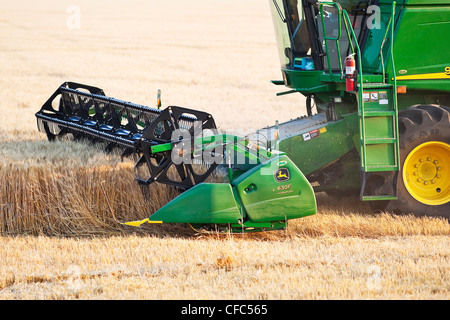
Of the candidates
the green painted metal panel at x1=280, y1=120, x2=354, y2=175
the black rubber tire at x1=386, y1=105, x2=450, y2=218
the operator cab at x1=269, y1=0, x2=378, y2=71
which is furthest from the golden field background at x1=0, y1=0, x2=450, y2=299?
the operator cab at x1=269, y1=0, x2=378, y2=71

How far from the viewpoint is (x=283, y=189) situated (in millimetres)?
5590

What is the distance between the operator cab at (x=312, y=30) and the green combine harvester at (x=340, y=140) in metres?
0.01

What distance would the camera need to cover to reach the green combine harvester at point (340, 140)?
5598mm

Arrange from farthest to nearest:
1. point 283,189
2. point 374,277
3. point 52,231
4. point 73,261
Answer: point 52,231
point 283,189
point 73,261
point 374,277

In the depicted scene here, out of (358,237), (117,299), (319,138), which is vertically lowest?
(358,237)

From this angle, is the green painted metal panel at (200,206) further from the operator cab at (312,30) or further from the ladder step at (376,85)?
the operator cab at (312,30)

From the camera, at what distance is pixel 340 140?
20.6 feet

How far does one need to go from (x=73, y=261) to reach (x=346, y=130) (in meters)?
2.77

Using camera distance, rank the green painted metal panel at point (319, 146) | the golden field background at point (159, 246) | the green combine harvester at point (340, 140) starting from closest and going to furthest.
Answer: the golden field background at point (159, 246) < the green combine harvester at point (340, 140) < the green painted metal panel at point (319, 146)

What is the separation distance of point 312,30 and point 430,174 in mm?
1896

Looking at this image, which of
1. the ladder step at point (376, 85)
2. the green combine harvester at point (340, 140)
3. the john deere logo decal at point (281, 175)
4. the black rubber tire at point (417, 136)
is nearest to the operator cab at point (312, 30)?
the green combine harvester at point (340, 140)
